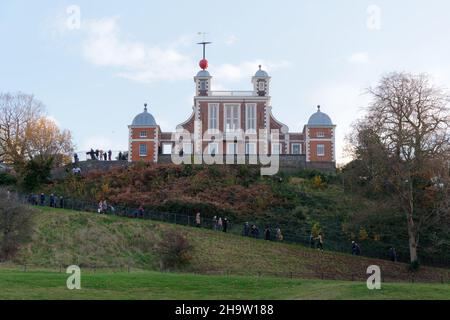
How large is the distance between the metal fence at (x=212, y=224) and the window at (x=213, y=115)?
22805mm

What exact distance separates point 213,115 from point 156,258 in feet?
111

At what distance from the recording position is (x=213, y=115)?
75188 mm

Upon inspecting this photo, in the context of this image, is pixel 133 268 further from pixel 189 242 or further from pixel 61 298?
pixel 61 298

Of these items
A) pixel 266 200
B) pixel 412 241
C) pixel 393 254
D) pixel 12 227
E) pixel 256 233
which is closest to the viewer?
pixel 12 227

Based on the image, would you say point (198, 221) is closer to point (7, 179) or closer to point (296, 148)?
point (7, 179)

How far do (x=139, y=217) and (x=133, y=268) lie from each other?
34.4 feet

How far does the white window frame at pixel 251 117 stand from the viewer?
7506cm

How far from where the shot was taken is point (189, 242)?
148 feet

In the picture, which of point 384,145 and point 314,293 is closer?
point 314,293

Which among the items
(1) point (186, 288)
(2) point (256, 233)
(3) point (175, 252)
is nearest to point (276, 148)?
(2) point (256, 233)

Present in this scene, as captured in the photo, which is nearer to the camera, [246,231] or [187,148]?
[246,231]

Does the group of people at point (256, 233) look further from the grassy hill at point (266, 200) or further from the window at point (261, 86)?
the window at point (261, 86)

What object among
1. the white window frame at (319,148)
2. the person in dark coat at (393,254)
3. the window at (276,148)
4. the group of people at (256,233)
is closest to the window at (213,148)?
the window at (276,148)
